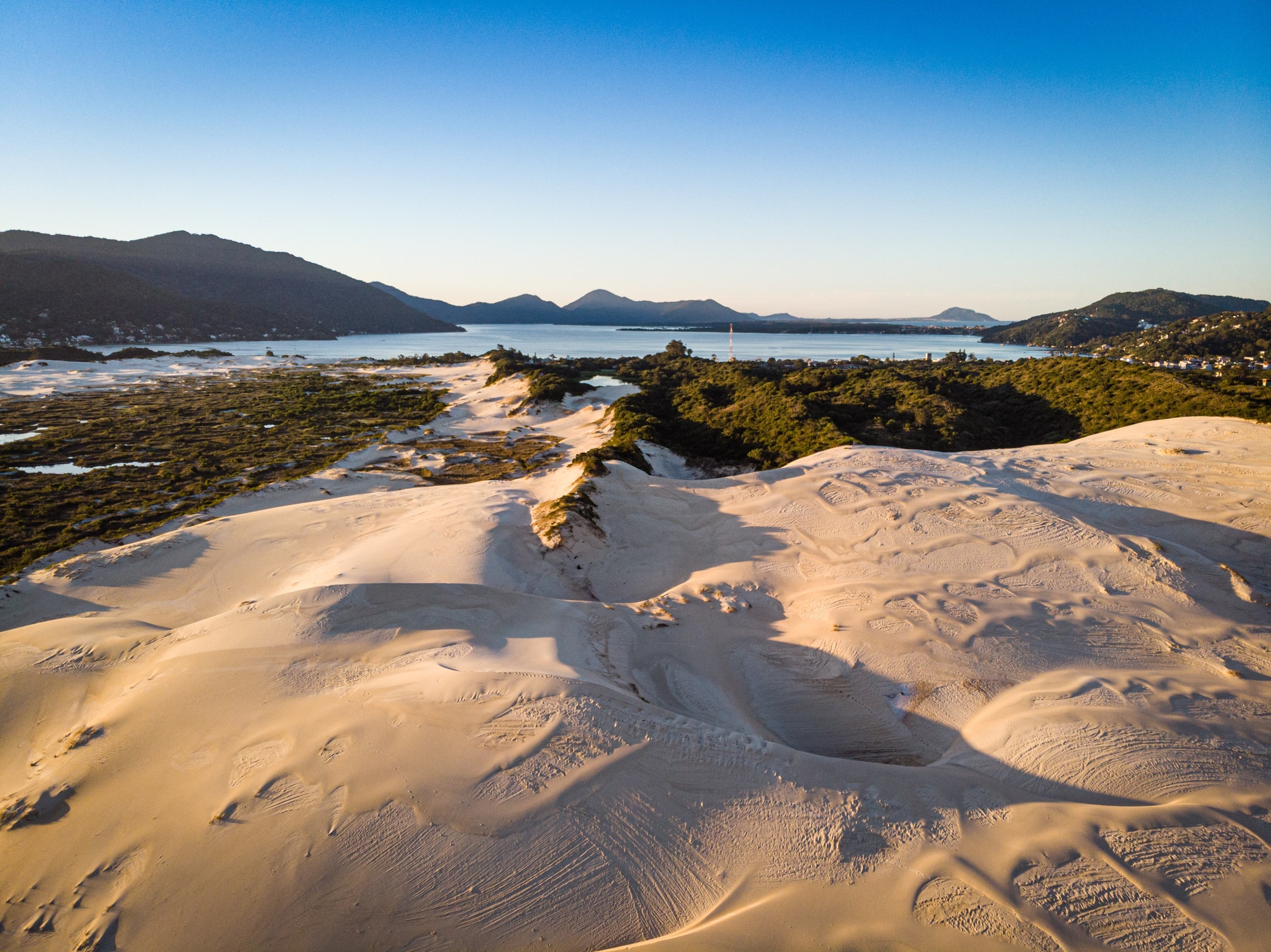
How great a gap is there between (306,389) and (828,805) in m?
47.0

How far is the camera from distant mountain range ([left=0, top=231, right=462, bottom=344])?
7488cm

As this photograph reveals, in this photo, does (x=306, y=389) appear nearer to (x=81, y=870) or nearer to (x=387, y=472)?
(x=387, y=472)

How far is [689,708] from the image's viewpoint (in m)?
6.43

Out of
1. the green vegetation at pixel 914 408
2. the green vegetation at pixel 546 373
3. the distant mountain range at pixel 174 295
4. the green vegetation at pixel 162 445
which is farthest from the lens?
the distant mountain range at pixel 174 295

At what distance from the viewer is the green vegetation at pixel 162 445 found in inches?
571

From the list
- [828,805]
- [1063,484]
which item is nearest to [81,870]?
[828,805]

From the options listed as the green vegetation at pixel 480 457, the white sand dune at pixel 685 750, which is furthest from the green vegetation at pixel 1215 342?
the green vegetation at pixel 480 457

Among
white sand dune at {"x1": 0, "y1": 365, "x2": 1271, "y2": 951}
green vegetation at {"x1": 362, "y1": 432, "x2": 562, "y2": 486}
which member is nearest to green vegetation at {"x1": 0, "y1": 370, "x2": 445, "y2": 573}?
green vegetation at {"x1": 362, "y1": 432, "x2": 562, "y2": 486}

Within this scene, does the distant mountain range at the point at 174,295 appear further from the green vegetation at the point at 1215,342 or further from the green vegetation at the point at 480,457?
the green vegetation at the point at 1215,342

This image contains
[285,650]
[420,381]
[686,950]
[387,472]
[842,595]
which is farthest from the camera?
[420,381]

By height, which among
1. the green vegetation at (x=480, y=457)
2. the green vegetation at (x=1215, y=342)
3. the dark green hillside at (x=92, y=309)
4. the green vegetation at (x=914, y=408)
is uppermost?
the dark green hillside at (x=92, y=309)

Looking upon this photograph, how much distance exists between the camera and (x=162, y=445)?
23047 millimetres

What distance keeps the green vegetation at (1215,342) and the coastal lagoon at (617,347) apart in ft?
53.6

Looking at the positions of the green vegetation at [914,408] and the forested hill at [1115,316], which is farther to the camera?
the forested hill at [1115,316]
